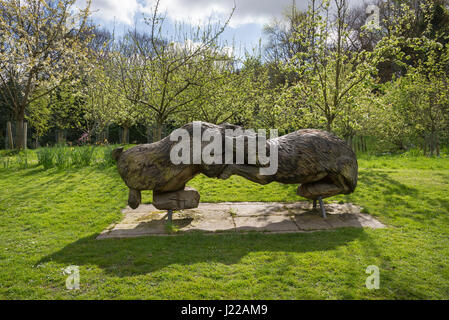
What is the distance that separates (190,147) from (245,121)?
11.7 metres

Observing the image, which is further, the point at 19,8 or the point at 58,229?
the point at 19,8

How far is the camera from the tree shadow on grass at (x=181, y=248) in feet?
12.3

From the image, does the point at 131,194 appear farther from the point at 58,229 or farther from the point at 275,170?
the point at 275,170

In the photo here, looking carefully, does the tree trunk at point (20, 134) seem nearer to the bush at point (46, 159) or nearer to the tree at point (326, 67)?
the bush at point (46, 159)

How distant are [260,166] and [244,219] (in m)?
1.18

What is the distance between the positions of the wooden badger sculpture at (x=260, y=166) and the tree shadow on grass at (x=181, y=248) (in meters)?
0.90

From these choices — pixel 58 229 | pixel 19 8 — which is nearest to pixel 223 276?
pixel 58 229

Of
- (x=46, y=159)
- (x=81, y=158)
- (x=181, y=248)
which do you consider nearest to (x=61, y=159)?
(x=46, y=159)

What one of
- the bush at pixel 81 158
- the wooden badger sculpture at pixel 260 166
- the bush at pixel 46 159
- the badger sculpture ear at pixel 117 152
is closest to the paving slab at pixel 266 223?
the wooden badger sculpture at pixel 260 166

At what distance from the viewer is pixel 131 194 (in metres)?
5.11

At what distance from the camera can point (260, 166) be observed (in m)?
5.00

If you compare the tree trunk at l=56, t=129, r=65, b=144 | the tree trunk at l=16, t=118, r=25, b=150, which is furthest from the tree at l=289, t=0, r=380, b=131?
the tree trunk at l=56, t=129, r=65, b=144

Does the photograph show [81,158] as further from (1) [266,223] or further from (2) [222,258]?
(2) [222,258]

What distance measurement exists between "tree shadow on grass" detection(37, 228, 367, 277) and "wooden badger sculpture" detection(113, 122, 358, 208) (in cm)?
90
